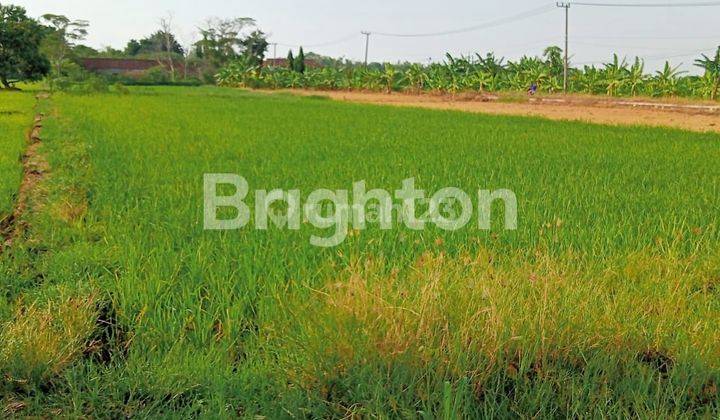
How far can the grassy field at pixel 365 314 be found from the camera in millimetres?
2162

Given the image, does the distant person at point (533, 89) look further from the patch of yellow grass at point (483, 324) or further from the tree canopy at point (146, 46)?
the tree canopy at point (146, 46)

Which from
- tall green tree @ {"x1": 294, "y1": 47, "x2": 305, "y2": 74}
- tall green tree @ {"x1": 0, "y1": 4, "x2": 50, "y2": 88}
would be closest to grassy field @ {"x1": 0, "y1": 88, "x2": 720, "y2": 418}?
tall green tree @ {"x1": 0, "y1": 4, "x2": 50, "y2": 88}

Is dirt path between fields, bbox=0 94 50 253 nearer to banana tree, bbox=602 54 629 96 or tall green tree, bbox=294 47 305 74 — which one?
banana tree, bbox=602 54 629 96

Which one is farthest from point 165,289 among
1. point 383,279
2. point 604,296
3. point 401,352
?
point 604,296

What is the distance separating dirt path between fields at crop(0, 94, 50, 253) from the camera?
14.5 feet

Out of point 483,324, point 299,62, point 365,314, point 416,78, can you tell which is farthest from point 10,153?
point 299,62

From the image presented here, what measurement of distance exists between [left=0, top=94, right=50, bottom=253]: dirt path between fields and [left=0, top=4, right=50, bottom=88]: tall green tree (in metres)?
11.8

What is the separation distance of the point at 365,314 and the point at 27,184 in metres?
5.49

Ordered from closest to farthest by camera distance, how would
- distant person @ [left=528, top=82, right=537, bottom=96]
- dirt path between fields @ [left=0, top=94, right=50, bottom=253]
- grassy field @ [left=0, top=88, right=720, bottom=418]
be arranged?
grassy field @ [left=0, top=88, right=720, bottom=418] → dirt path between fields @ [left=0, top=94, right=50, bottom=253] → distant person @ [left=528, top=82, right=537, bottom=96]

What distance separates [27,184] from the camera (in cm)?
651

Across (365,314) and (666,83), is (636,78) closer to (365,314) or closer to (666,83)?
(666,83)

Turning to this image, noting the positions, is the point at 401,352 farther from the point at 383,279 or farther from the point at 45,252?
the point at 45,252

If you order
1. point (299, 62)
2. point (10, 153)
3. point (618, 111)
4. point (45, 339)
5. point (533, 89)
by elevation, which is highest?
point (299, 62)

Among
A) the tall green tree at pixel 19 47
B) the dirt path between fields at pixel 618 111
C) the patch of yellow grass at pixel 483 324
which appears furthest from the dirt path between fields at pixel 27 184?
the dirt path between fields at pixel 618 111
